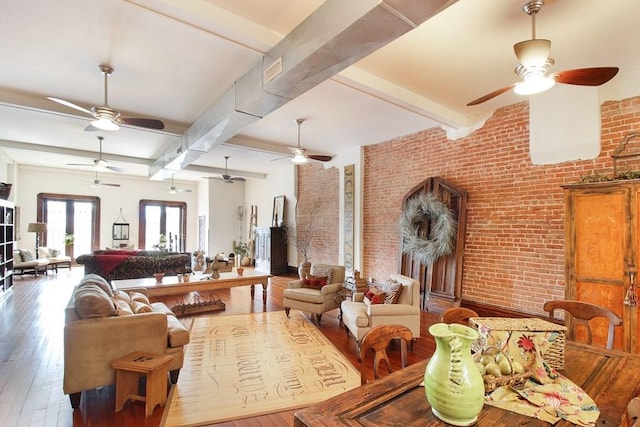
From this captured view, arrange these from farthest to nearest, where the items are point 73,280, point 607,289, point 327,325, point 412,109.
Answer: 1. point 73,280
2. point 327,325
3. point 412,109
4. point 607,289

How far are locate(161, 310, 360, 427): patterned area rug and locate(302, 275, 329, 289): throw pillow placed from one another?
640mm

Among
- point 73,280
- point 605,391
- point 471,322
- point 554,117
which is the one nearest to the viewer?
point 605,391

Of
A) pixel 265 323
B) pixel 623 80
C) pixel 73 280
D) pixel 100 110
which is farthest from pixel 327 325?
pixel 73 280

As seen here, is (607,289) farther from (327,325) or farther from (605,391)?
(327,325)

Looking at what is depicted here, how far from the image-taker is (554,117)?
397 centimetres

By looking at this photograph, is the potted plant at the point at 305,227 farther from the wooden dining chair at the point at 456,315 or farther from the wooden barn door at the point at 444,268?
the wooden dining chair at the point at 456,315

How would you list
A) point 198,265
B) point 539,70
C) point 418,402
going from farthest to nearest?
point 198,265
point 539,70
point 418,402

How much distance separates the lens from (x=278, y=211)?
9.59 meters

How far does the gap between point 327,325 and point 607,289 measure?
3.22 metres

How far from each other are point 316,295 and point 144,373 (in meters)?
2.44

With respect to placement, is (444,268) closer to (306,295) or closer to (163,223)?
(306,295)

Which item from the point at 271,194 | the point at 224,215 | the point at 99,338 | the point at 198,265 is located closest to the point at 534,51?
the point at 99,338

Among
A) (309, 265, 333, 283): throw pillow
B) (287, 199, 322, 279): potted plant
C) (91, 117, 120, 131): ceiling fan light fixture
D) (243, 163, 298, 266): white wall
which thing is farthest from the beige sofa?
(243, 163, 298, 266): white wall

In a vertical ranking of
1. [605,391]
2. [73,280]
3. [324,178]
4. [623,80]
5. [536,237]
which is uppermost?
[623,80]
